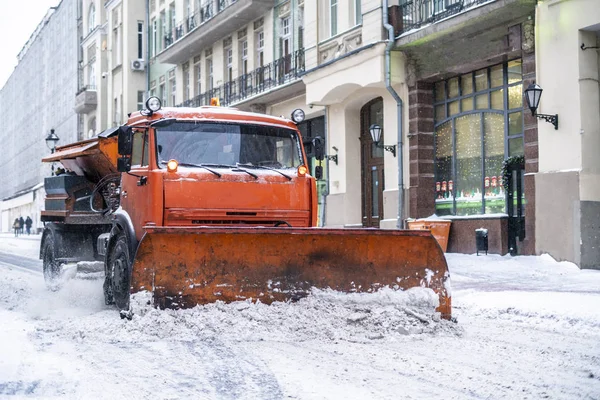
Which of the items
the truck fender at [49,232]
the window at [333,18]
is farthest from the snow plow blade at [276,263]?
the window at [333,18]

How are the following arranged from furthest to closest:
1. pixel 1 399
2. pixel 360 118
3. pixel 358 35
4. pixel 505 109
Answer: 1. pixel 360 118
2. pixel 358 35
3. pixel 505 109
4. pixel 1 399

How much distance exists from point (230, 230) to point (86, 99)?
41317 millimetres

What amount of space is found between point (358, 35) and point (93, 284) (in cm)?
1152

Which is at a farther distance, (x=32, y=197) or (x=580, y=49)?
(x=32, y=197)

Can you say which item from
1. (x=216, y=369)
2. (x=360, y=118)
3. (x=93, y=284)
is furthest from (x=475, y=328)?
(x=360, y=118)

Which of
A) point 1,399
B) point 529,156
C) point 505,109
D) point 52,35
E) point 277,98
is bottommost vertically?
point 1,399

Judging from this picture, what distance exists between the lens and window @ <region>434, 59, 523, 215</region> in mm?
17328

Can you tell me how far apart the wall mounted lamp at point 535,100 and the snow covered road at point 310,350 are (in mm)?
5820

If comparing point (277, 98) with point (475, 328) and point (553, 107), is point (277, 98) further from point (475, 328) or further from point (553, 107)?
point (475, 328)

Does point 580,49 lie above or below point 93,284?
above

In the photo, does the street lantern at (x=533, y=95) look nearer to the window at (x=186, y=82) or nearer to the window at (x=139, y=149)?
the window at (x=139, y=149)

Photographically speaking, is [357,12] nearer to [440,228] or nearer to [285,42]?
[285,42]

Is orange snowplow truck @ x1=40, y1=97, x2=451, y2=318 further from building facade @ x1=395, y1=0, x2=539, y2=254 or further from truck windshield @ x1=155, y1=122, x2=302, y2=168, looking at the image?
building facade @ x1=395, y1=0, x2=539, y2=254

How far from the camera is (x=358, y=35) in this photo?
67.6 feet
